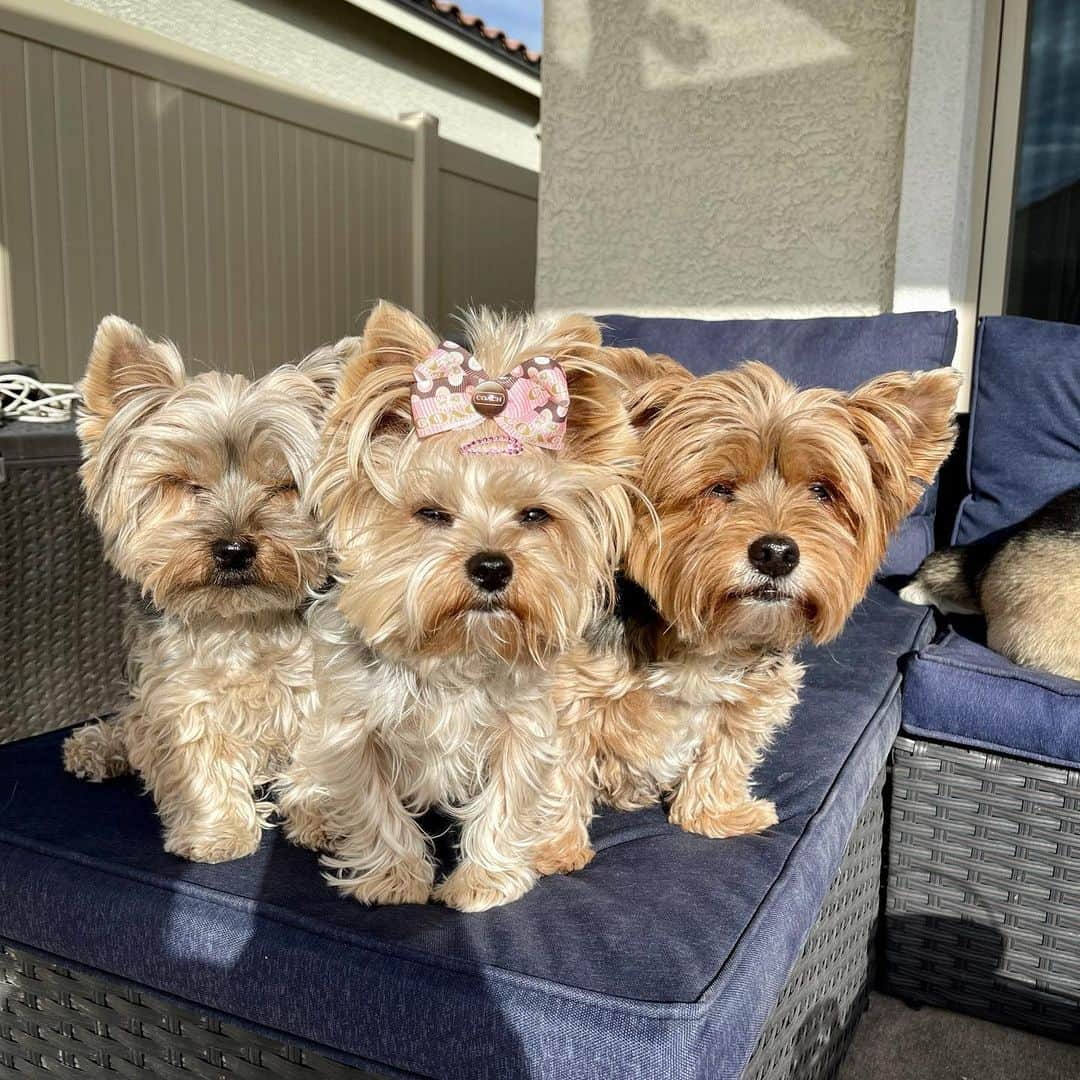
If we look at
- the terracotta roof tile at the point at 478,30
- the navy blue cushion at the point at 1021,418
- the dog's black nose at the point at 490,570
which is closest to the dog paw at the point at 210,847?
the dog's black nose at the point at 490,570

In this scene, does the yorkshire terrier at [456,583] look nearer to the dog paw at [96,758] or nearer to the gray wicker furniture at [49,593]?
the dog paw at [96,758]

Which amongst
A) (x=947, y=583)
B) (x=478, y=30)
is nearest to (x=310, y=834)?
(x=947, y=583)

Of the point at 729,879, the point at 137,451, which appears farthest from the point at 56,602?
the point at 729,879

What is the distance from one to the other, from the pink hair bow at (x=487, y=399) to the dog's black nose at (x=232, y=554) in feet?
1.38

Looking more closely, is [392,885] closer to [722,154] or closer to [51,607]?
[51,607]

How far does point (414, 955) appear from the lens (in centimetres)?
154

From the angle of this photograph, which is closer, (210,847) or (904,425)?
(210,847)

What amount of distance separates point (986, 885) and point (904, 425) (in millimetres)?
1448

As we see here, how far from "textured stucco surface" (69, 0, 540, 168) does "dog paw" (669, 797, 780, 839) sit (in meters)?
7.11

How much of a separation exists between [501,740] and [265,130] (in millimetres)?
6427

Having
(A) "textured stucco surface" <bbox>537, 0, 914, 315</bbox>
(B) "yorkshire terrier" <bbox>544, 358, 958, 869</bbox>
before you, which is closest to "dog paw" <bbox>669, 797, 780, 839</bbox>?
(B) "yorkshire terrier" <bbox>544, 358, 958, 869</bbox>

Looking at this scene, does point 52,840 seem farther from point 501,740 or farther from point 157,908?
point 501,740

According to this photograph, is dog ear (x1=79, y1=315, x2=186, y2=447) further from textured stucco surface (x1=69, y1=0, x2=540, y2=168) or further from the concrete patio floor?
textured stucco surface (x1=69, y1=0, x2=540, y2=168)

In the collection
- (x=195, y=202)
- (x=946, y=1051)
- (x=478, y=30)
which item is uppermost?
(x=478, y=30)
